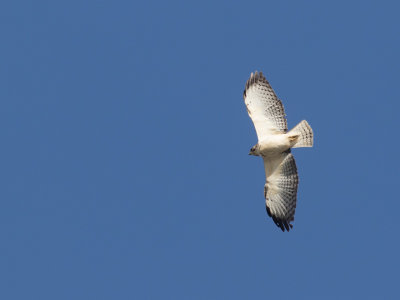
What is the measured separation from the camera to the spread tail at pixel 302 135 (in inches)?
506

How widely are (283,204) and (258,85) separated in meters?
2.83

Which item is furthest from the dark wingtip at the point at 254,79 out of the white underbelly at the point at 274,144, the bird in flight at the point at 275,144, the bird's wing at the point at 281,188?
the bird's wing at the point at 281,188

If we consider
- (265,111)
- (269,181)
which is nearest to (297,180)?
(269,181)

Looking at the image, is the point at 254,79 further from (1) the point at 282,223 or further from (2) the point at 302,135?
(1) the point at 282,223

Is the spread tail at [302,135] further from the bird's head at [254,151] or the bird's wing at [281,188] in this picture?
the bird's head at [254,151]

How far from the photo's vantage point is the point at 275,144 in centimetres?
1286

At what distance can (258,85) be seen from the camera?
1334 centimetres

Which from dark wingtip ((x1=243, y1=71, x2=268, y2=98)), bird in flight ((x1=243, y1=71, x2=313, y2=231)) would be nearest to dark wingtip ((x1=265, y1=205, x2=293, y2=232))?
bird in flight ((x1=243, y1=71, x2=313, y2=231))

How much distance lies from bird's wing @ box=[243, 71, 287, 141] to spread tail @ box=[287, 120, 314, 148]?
294 mm

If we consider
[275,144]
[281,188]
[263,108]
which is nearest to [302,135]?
[275,144]

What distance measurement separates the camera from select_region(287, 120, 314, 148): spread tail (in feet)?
42.2

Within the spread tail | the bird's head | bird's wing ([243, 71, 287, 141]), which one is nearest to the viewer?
the spread tail

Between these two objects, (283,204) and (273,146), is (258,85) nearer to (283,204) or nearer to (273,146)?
(273,146)

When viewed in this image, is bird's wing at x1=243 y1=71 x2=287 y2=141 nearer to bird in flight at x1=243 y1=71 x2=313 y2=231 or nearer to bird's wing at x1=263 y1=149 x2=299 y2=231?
bird in flight at x1=243 y1=71 x2=313 y2=231
